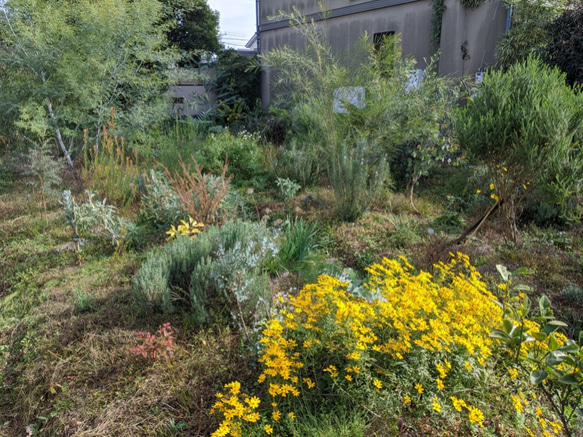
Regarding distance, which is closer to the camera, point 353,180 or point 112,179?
point 353,180

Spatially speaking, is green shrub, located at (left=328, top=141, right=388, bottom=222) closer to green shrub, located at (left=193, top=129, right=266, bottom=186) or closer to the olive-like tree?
the olive-like tree

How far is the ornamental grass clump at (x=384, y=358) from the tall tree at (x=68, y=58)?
470 centimetres

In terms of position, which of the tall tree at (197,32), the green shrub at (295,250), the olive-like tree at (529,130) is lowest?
the green shrub at (295,250)

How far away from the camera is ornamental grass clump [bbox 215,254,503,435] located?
1.63 metres

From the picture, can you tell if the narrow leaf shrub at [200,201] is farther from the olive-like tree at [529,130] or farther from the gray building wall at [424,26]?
the gray building wall at [424,26]

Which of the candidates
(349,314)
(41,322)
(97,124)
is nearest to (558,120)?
(349,314)

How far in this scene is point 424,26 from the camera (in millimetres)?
8156

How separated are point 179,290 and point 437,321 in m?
1.68

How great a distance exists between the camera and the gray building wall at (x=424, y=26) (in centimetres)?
734

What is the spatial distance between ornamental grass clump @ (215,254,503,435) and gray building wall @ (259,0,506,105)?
5183 mm

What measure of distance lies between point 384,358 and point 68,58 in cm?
539

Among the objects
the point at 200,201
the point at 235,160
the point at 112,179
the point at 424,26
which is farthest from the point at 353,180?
the point at 424,26

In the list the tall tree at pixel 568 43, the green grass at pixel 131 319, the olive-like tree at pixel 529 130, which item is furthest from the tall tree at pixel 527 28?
the olive-like tree at pixel 529 130

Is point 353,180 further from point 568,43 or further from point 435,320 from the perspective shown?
point 568,43
